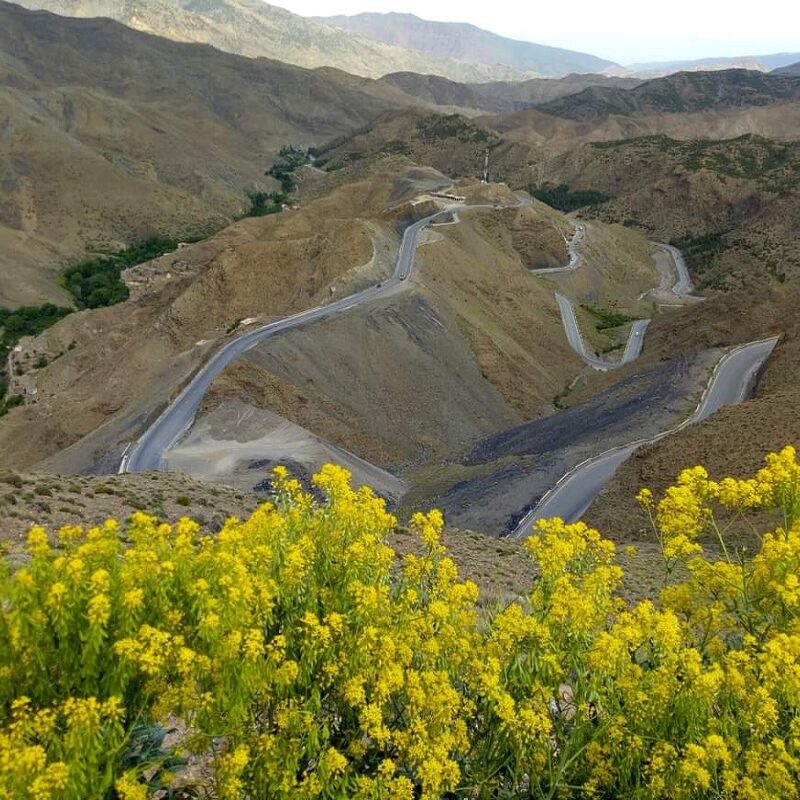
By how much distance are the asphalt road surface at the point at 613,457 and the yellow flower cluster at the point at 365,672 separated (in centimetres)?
1963

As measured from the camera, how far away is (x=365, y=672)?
20.7ft

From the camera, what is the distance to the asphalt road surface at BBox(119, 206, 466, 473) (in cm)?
3038

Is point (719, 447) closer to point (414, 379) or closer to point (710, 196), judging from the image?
point (414, 379)

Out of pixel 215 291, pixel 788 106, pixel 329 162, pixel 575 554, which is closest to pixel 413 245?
pixel 215 291

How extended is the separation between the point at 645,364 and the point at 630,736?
47.1m

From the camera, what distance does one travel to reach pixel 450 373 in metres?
45.5

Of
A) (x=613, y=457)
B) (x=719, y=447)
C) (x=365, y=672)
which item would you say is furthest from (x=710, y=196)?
(x=365, y=672)

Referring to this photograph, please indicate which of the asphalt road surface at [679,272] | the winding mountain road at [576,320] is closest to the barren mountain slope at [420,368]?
the winding mountain road at [576,320]

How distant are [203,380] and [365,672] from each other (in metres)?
32.8

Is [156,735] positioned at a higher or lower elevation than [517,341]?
higher

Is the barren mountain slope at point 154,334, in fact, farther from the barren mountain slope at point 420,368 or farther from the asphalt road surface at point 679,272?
the asphalt road surface at point 679,272

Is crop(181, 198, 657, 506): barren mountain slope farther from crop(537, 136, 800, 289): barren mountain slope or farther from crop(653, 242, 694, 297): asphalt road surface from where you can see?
crop(537, 136, 800, 289): barren mountain slope

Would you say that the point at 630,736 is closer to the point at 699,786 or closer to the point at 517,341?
the point at 699,786

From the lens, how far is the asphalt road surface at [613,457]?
27.9m
